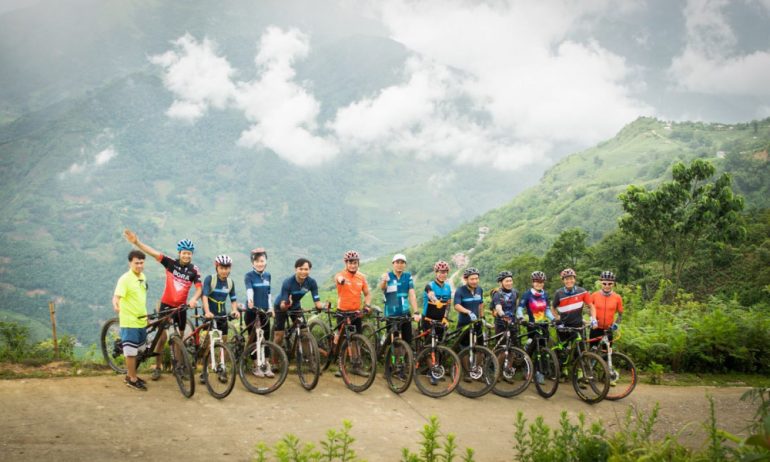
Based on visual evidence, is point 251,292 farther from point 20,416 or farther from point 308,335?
point 20,416

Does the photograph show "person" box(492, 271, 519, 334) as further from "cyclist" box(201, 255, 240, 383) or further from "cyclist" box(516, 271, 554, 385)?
"cyclist" box(201, 255, 240, 383)

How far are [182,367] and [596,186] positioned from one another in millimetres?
143475

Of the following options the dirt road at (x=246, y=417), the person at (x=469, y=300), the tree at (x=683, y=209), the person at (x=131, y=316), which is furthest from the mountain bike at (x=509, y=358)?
the tree at (x=683, y=209)

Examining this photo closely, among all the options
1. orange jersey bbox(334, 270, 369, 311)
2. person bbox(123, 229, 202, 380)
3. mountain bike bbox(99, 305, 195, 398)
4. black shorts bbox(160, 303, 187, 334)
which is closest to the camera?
mountain bike bbox(99, 305, 195, 398)

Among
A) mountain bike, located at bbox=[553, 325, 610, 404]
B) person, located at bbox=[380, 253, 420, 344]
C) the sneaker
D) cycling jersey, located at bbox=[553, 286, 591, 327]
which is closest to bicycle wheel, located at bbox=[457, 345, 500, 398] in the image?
person, located at bbox=[380, 253, 420, 344]

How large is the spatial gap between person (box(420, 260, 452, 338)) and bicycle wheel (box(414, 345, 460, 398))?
47cm

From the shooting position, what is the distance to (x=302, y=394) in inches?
283

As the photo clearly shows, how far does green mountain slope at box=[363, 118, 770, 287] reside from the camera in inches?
3622

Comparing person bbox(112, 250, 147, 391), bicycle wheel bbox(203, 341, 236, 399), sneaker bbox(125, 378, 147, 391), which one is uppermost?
person bbox(112, 250, 147, 391)

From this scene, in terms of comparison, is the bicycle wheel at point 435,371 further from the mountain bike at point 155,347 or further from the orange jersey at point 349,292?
the mountain bike at point 155,347

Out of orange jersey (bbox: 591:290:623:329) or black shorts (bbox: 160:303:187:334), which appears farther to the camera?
orange jersey (bbox: 591:290:623:329)

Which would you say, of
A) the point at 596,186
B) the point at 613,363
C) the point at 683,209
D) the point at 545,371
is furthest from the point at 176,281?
the point at 596,186

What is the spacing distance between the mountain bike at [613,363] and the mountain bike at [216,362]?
5.34m

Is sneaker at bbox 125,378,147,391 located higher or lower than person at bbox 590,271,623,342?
lower
